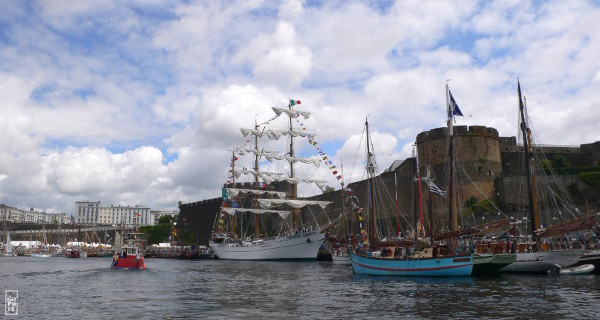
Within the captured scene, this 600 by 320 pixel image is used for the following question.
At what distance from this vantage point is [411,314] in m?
15.9

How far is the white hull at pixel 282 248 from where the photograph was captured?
5340 cm

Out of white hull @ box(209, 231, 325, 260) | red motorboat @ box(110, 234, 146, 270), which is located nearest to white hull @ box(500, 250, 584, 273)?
red motorboat @ box(110, 234, 146, 270)

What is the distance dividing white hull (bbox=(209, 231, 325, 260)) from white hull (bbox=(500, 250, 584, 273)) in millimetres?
26535

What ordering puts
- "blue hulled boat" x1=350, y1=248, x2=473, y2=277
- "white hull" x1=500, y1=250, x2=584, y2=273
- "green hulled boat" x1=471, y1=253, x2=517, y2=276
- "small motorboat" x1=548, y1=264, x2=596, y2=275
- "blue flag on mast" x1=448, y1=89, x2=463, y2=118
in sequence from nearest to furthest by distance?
"blue hulled boat" x1=350, y1=248, x2=473, y2=277 → "small motorboat" x1=548, y1=264, x2=596, y2=275 → "green hulled boat" x1=471, y1=253, x2=517, y2=276 → "white hull" x1=500, y1=250, x2=584, y2=273 → "blue flag on mast" x1=448, y1=89, x2=463, y2=118

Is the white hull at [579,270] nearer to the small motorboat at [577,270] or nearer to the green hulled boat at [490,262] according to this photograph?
the small motorboat at [577,270]

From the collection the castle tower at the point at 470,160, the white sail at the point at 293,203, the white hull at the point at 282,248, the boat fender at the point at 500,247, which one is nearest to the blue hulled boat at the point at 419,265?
the boat fender at the point at 500,247

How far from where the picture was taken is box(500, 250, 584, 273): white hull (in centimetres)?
2739

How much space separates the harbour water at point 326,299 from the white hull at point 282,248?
25.2 meters

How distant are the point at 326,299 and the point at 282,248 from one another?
120ft

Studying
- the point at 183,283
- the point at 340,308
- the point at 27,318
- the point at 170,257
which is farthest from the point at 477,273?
the point at 170,257

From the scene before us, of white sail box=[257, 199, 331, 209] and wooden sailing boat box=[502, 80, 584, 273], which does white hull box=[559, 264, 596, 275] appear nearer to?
wooden sailing boat box=[502, 80, 584, 273]

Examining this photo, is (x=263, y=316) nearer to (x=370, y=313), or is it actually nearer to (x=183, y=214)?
(x=370, y=313)

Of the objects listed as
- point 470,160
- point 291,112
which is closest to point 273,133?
point 291,112

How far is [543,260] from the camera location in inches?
1094
